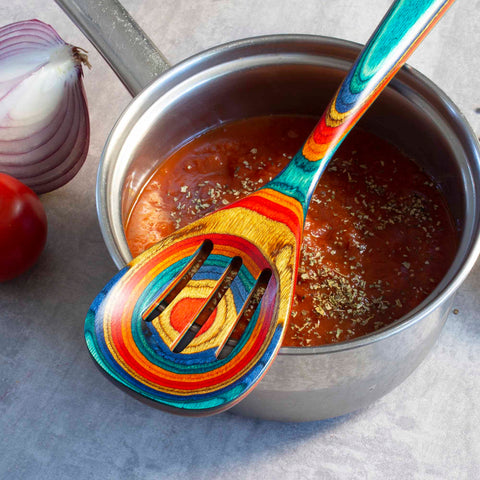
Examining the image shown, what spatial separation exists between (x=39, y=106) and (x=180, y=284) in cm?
55

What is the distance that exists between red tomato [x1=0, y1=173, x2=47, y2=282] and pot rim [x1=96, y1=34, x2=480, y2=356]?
Result: 0.83 feet

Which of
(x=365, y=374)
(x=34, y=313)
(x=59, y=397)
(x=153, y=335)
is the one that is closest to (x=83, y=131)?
(x=34, y=313)

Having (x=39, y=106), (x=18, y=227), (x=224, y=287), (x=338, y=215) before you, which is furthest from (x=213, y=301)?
(x=39, y=106)

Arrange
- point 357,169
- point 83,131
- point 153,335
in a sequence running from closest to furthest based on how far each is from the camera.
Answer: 1. point 153,335
2. point 357,169
3. point 83,131

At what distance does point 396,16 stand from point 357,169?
345mm

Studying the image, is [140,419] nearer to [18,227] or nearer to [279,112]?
[18,227]

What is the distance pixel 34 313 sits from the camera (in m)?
1.30

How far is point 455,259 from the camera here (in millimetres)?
981

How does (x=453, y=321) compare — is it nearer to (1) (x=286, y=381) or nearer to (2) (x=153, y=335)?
(1) (x=286, y=381)

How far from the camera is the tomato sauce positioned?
1.10 m

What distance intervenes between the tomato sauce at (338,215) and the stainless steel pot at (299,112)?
0.03 meters

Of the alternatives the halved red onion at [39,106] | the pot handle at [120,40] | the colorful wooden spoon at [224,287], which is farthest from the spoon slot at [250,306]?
the halved red onion at [39,106]

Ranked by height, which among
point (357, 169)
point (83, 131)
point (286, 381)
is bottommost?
point (83, 131)

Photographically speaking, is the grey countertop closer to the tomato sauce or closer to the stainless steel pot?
the stainless steel pot
